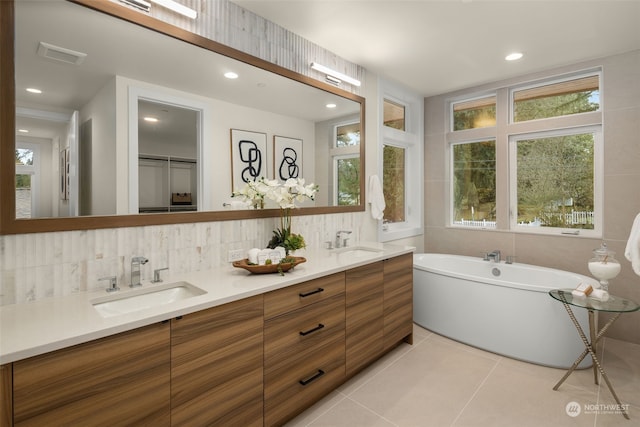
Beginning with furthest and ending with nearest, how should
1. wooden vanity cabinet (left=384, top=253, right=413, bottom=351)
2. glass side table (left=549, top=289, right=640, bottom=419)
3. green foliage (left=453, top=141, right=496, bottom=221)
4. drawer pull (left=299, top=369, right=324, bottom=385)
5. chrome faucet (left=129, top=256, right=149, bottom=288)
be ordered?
green foliage (left=453, top=141, right=496, bottom=221)
wooden vanity cabinet (left=384, top=253, right=413, bottom=351)
glass side table (left=549, top=289, right=640, bottom=419)
drawer pull (left=299, top=369, right=324, bottom=385)
chrome faucet (left=129, top=256, right=149, bottom=288)

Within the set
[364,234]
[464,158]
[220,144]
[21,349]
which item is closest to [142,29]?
[220,144]

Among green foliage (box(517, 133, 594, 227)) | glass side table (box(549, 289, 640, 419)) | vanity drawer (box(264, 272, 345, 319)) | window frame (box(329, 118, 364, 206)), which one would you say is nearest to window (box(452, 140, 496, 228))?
green foliage (box(517, 133, 594, 227))

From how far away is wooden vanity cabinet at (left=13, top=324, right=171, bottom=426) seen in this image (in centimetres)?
95

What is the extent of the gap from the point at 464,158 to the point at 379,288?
2440mm

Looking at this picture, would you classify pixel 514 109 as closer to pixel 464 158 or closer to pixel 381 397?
pixel 464 158

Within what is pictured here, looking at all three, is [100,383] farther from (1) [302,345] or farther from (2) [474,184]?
(2) [474,184]

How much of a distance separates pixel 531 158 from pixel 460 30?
1792mm

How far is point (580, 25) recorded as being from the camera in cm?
237

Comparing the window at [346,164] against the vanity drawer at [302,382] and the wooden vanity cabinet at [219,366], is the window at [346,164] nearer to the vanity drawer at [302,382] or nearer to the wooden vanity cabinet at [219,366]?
the vanity drawer at [302,382]

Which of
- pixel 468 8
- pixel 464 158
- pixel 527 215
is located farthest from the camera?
pixel 464 158

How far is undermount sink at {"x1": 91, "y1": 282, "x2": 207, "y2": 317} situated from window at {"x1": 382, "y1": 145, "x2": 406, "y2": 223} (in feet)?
8.70

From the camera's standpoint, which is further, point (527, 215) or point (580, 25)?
point (527, 215)

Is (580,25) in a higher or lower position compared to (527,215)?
higher

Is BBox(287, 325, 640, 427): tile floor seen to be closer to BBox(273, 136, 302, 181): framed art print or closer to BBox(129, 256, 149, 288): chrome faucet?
BBox(129, 256, 149, 288): chrome faucet
